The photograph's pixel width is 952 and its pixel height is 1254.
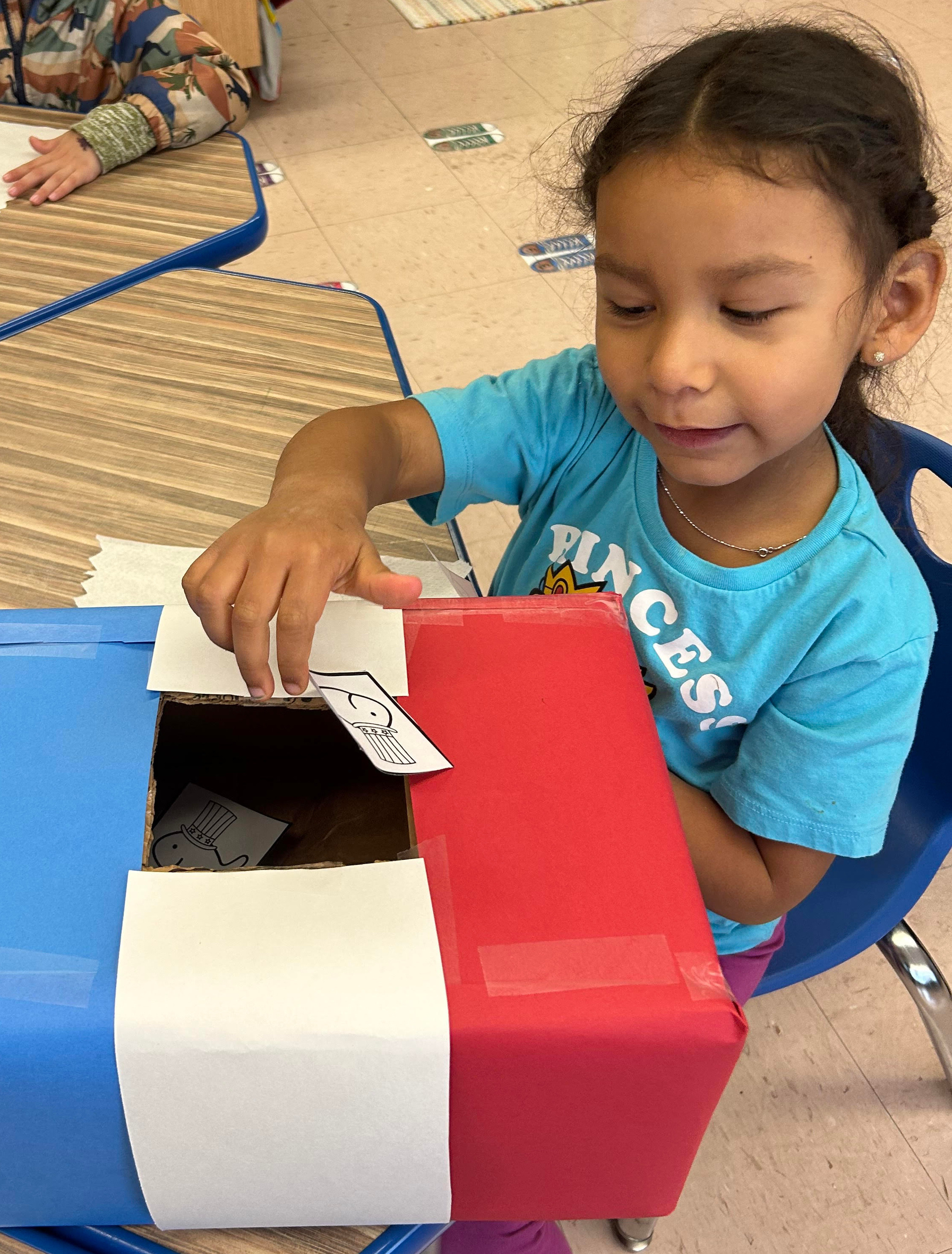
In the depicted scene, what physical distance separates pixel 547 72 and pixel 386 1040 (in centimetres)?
349

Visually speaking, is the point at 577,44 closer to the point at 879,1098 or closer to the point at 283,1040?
the point at 879,1098

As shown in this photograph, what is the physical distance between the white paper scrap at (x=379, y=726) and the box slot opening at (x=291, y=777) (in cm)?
5

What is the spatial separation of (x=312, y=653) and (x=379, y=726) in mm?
69

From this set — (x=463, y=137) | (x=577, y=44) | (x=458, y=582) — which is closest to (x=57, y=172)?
(x=458, y=582)

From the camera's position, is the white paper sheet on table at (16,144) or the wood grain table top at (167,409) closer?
the wood grain table top at (167,409)

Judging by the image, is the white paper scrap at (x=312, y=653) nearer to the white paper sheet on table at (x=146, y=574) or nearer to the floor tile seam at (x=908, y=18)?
the white paper sheet on table at (x=146, y=574)

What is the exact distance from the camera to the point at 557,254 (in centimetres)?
259

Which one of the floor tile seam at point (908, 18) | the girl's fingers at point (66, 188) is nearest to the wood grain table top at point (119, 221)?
the girl's fingers at point (66, 188)

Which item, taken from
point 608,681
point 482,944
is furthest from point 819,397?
point 482,944

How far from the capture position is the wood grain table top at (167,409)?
809mm

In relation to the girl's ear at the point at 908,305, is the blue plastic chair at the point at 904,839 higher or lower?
lower

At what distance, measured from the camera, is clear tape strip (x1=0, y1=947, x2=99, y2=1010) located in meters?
0.39

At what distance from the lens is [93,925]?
41 centimetres

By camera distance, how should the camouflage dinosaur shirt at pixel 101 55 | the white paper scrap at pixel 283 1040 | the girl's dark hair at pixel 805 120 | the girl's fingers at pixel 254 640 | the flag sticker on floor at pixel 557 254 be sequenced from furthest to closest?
1. the flag sticker on floor at pixel 557 254
2. the camouflage dinosaur shirt at pixel 101 55
3. the girl's dark hair at pixel 805 120
4. the girl's fingers at pixel 254 640
5. the white paper scrap at pixel 283 1040
